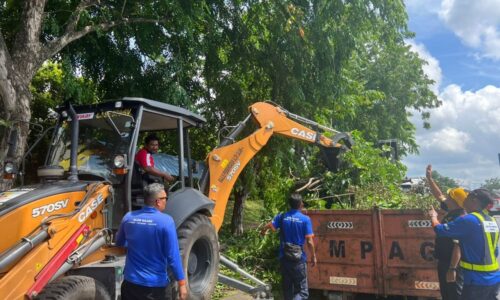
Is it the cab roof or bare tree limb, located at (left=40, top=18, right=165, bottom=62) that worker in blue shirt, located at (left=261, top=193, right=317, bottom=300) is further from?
Result: bare tree limb, located at (left=40, top=18, right=165, bottom=62)

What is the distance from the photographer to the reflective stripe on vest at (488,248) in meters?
4.77

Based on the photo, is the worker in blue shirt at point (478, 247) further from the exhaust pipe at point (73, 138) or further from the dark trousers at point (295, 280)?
the exhaust pipe at point (73, 138)

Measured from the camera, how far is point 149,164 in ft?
18.6

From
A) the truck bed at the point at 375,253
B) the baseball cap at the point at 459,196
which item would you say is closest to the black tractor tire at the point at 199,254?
the truck bed at the point at 375,253

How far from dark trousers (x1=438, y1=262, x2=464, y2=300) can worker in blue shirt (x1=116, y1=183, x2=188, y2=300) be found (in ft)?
11.4

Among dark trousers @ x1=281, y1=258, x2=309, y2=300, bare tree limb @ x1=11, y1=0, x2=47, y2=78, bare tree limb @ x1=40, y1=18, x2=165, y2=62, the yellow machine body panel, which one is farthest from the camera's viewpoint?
bare tree limb @ x1=40, y1=18, x2=165, y2=62

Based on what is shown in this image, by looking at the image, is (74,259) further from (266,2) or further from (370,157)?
(266,2)

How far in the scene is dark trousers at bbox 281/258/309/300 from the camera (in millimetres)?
6543

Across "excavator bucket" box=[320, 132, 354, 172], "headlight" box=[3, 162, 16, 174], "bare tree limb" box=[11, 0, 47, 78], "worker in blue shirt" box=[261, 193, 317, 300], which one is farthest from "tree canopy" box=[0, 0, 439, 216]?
"worker in blue shirt" box=[261, 193, 317, 300]

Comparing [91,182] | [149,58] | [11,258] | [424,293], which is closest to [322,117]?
[149,58]

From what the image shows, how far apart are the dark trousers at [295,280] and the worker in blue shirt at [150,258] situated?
8.67 feet

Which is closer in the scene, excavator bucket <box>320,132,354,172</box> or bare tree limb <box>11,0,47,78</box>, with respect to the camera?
bare tree limb <box>11,0,47,78</box>

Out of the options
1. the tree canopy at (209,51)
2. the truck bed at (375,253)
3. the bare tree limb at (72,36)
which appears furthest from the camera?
the tree canopy at (209,51)

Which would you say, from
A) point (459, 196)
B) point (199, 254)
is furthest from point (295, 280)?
point (459, 196)
